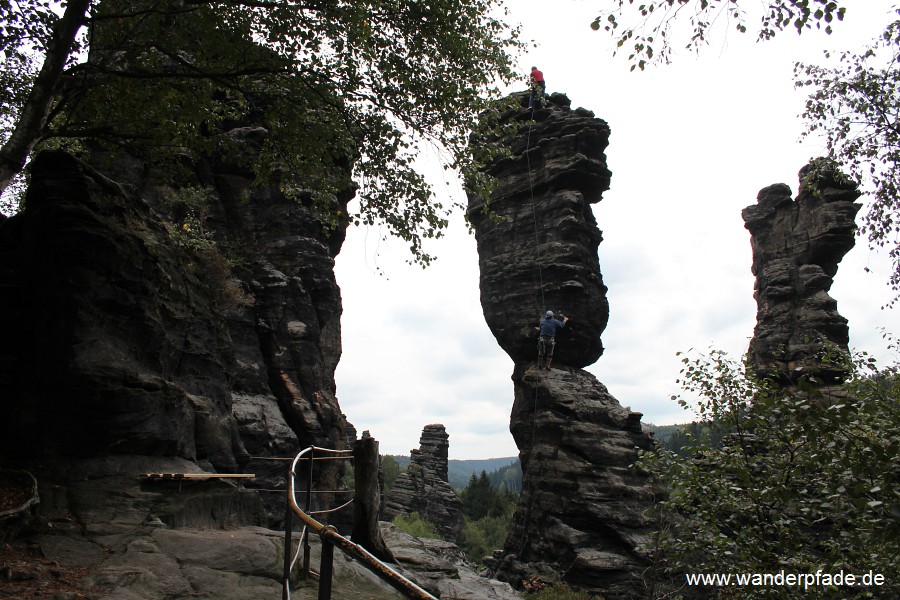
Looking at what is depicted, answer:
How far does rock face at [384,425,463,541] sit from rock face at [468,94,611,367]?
111 ft

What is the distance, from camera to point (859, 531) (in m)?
7.26

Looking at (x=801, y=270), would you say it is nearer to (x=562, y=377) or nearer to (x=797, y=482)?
(x=562, y=377)

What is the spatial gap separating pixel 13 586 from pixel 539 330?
27908mm

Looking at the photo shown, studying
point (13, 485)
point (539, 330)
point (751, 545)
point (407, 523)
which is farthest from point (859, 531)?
point (407, 523)

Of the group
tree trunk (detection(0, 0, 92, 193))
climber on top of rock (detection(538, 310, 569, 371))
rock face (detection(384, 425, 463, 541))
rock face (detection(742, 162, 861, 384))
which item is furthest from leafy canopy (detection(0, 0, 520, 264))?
rock face (detection(384, 425, 463, 541))

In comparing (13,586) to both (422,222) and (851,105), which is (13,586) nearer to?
(422,222)

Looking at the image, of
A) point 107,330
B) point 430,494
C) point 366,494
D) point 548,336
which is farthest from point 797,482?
point 430,494

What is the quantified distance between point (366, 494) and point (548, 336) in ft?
73.3

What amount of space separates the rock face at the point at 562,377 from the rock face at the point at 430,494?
103 ft

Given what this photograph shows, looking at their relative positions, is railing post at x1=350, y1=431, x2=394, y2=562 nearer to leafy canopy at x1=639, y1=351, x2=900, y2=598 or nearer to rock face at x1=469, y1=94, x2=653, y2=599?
leafy canopy at x1=639, y1=351, x2=900, y2=598

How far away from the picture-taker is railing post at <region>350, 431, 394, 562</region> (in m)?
7.97

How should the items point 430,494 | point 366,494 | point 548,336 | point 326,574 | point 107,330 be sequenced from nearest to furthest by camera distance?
point 326,574 → point 366,494 → point 107,330 → point 548,336 → point 430,494

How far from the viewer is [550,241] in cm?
3256

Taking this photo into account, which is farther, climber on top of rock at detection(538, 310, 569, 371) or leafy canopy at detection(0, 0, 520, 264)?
climber on top of rock at detection(538, 310, 569, 371)
